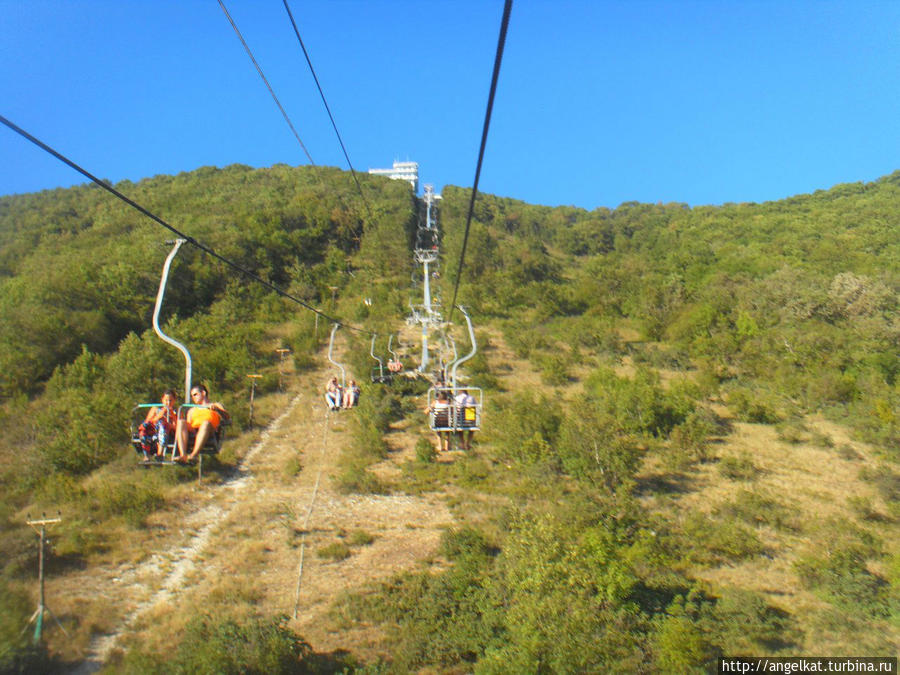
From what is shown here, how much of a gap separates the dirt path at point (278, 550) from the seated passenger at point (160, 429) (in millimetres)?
10209

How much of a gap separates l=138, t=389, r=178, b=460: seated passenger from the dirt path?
1021 centimetres

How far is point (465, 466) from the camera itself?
975 inches

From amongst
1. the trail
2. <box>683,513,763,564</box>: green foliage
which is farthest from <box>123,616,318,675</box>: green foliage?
<box>683,513,763,564</box>: green foliage

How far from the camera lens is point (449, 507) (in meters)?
22.1

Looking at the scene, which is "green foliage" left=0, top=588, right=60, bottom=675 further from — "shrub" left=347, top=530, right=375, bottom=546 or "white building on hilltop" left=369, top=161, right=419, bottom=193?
"white building on hilltop" left=369, top=161, right=419, bottom=193

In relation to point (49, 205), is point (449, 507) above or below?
below

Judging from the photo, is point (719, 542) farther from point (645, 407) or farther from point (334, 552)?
point (334, 552)

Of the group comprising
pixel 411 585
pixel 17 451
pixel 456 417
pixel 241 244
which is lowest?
pixel 411 585

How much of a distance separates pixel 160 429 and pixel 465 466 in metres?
18.5

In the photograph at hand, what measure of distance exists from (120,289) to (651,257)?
47394 mm

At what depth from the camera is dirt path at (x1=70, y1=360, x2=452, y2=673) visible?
16250 mm

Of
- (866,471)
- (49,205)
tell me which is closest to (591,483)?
(866,471)

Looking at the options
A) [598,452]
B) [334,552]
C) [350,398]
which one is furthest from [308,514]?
[598,452]

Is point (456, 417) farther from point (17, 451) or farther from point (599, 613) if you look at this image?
point (17, 451)
